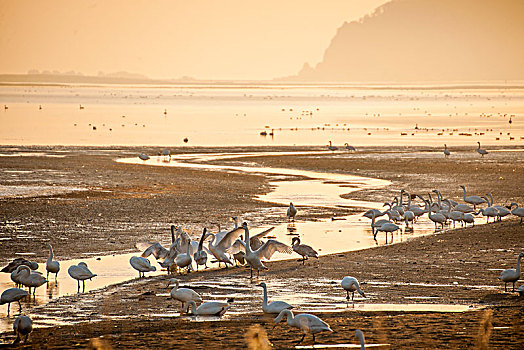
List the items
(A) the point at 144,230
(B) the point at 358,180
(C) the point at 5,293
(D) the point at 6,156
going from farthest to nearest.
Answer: (D) the point at 6,156 → (B) the point at 358,180 → (A) the point at 144,230 → (C) the point at 5,293

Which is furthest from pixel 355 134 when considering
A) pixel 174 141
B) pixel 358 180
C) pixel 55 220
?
pixel 55 220

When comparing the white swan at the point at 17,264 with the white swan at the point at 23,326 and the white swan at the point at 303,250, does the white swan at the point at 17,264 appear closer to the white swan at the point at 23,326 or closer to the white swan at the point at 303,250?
the white swan at the point at 23,326

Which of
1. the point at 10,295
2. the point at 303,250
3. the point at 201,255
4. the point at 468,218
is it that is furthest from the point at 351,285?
the point at 468,218

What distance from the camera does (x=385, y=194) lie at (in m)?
27.0

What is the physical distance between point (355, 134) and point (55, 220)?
3887 cm

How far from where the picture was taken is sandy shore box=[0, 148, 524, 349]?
34.2ft

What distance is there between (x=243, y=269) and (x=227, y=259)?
1.18 feet

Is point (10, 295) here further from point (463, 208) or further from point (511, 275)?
point (463, 208)

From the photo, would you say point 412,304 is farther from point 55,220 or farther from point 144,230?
point 55,220

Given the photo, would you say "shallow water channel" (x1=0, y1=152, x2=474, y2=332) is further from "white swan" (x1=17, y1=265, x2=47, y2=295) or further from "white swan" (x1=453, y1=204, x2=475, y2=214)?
"white swan" (x1=453, y1=204, x2=475, y2=214)

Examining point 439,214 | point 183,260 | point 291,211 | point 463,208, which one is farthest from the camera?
point 463,208

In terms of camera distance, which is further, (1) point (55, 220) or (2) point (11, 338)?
(1) point (55, 220)

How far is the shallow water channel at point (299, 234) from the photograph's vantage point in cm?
1255

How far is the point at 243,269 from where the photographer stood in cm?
1599
